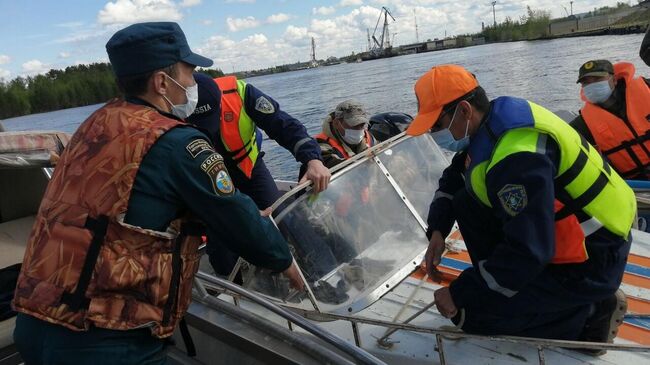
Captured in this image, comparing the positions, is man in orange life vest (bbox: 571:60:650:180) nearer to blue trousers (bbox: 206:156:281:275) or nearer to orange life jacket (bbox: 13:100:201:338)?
blue trousers (bbox: 206:156:281:275)

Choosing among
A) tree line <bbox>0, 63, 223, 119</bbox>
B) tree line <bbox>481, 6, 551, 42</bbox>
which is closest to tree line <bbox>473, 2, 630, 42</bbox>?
tree line <bbox>481, 6, 551, 42</bbox>

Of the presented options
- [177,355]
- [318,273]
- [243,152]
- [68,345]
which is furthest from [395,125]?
[68,345]

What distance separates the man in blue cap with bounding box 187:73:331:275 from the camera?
3.27 m

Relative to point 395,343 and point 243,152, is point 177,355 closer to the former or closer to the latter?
point 395,343

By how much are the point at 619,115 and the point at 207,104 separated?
3725 mm

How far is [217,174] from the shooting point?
1.55 meters

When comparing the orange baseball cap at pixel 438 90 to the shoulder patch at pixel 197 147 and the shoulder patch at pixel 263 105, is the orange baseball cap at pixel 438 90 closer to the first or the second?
the shoulder patch at pixel 197 147

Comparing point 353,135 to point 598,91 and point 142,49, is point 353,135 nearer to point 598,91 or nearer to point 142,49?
point 598,91

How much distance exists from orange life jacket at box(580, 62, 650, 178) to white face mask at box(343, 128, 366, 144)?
2237mm

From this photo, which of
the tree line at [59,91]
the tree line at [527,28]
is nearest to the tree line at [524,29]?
the tree line at [527,28]

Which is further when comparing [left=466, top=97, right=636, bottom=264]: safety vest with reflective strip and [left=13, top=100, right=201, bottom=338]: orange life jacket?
[left=466, top=97, right=636, bottom=264]: safety vest with reflective strip

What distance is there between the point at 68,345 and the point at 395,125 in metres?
4.48

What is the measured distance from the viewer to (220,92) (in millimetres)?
3379

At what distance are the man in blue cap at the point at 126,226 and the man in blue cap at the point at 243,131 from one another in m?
1.59
